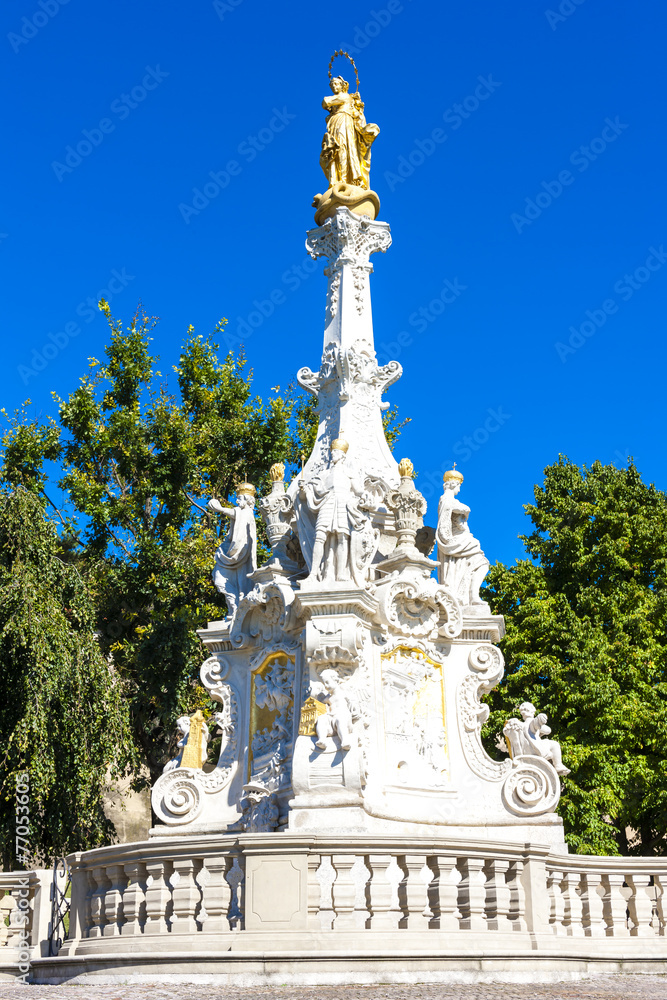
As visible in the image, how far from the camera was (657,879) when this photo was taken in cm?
962

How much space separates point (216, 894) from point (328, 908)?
969 millimetres

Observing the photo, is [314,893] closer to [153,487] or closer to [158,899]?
[158,899]

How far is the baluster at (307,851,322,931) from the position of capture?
25.4ft

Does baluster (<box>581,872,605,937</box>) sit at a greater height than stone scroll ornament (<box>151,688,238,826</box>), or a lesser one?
lesser

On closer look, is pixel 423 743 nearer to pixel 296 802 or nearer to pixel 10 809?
pixel 296 802

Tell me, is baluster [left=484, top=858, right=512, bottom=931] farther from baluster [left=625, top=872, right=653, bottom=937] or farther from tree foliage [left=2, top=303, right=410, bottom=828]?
tree foliage [left=2, top=303, right=410, bottom=828]

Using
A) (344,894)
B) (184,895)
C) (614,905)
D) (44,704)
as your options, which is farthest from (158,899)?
(44,704)

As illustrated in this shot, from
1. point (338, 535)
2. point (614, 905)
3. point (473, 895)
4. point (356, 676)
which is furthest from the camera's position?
point (338, 535)

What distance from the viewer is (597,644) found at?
20.4 meters

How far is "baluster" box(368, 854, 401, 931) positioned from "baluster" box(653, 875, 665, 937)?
3.01 metres

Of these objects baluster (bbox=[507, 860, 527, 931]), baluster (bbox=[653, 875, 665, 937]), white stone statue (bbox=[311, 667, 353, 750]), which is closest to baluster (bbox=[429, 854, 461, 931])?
baluster (bbox=[507, 860, 527, 931])

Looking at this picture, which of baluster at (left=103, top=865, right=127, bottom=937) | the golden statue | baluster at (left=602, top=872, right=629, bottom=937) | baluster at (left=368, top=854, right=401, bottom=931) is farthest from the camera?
the golden statue

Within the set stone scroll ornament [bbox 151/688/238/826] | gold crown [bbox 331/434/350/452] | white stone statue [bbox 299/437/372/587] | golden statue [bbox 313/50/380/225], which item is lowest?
stone scroll ornament [bbox 151/688/238/826]

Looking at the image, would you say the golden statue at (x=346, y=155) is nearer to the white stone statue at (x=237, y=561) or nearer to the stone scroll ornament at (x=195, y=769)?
the white stone statue at (x=237, y=561)
